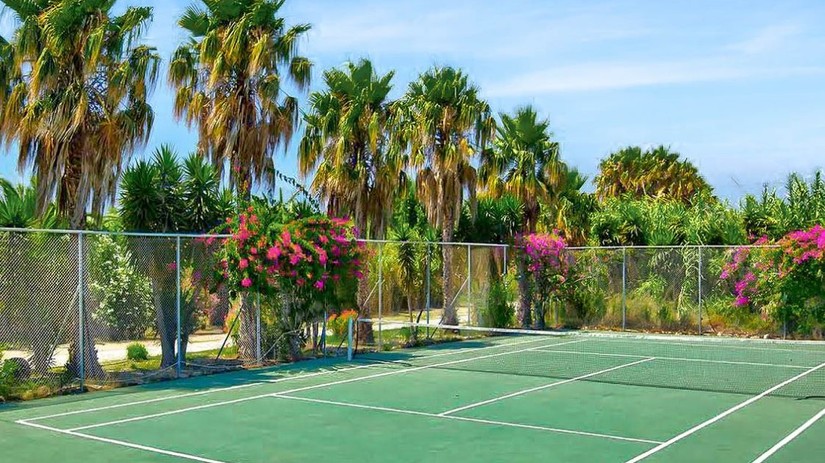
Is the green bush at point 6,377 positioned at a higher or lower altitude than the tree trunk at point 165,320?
lower

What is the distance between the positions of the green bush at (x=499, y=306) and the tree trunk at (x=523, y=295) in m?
0.47

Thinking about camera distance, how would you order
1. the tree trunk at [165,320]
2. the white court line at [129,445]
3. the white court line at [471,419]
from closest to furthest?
1. the white court line at [129,445]
2. the white court line at [471,419]
3. the tree trunk at [165,320]

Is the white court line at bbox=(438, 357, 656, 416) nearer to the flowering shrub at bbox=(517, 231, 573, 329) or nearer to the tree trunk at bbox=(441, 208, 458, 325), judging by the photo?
the tree trunk at bbox=(441, 208, 458, 325)

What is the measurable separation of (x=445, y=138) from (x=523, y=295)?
550cm

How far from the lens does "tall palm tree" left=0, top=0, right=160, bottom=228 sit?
1508 cm

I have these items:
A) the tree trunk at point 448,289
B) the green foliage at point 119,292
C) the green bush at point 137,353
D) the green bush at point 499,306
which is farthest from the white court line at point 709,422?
the green bush at point 137,353

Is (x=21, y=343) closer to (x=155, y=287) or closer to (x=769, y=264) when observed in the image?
(x=155, y=287)

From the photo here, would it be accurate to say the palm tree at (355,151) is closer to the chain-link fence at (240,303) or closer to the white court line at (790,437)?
the chain-link fence at (240,303)

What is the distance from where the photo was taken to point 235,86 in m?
18.8

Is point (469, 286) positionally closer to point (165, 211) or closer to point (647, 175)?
point (165, 211)

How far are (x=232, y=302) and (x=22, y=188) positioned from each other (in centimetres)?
450

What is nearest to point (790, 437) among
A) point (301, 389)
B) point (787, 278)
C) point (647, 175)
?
point (301, 389)

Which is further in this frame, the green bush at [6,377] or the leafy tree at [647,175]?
the leafy tree at [647,175]

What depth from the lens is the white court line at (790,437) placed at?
9.86 meters
